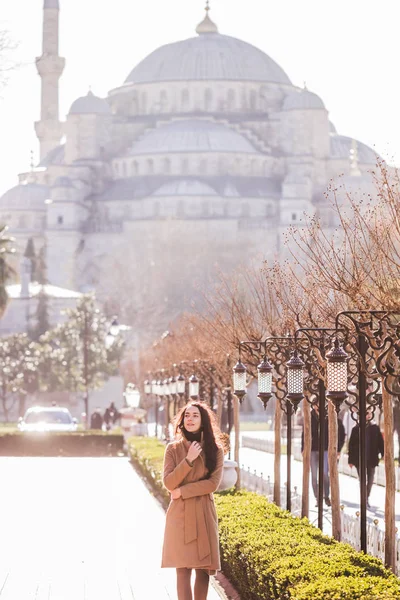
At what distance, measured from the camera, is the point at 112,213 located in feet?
408

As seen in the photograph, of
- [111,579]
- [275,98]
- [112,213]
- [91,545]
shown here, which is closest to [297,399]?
[111,579]

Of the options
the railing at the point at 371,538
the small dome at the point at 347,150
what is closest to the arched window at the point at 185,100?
the small dome at the point at 347,150

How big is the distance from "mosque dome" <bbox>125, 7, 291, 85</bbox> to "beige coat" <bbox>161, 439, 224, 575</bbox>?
125973mm

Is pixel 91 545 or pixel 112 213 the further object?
pixel 112 213

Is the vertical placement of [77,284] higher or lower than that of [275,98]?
lower

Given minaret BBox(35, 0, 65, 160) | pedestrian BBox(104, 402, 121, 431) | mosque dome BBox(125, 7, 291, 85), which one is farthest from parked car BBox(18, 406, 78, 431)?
mosque dome BBox(125, 7, 291, 85)

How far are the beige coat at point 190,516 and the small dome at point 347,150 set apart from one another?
121746 millimetres

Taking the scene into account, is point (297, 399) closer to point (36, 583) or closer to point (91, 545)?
point (36, 583)

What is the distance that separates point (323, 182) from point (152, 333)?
4610 cm

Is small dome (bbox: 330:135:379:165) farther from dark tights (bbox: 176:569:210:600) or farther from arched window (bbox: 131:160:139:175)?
dark tights (bbox: 176:569:210:600)

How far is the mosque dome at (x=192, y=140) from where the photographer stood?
126 meters

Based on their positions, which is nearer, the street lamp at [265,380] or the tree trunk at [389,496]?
the tree trunk at [389,496]

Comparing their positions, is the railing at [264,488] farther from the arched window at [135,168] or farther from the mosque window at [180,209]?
the arched window at [135,168]

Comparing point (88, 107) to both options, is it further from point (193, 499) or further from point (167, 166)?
Answer: point (193, 499)
